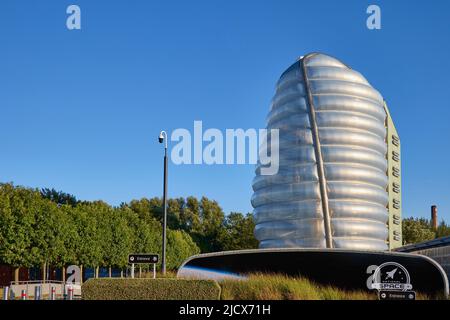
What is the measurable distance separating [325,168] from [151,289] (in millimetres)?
52058

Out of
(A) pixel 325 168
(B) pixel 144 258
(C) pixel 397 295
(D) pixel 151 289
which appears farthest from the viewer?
(A) pixel 325 168

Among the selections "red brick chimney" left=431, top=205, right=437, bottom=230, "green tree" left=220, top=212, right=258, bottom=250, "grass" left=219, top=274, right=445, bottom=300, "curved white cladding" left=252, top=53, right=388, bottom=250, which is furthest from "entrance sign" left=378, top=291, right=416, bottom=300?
"red brick chimney" left=431, top=205, right=437, bottom=230

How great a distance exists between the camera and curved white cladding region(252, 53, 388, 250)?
238ft

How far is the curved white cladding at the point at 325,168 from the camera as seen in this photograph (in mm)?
72438

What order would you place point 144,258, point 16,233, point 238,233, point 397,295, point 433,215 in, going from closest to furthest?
point 397,295 → point 144,258 → point 16,233 → point 238,233 → point 433,215

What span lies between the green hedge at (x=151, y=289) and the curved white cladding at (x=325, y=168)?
1885 inches

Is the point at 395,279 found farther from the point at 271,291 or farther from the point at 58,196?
the point at 58,196

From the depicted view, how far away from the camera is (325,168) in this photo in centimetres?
7456

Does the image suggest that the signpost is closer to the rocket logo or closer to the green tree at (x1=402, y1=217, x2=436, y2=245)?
the rocket logo

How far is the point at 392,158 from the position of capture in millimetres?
104688

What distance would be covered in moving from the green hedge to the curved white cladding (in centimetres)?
4788

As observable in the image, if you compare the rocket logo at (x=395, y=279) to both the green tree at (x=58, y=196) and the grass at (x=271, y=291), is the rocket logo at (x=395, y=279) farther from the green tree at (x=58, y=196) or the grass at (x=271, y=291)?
the green tree at (x=58, y=196)

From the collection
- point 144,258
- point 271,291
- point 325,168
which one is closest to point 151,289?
point 144,258
